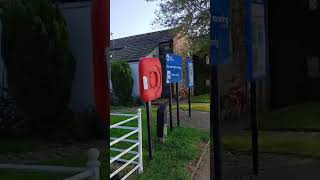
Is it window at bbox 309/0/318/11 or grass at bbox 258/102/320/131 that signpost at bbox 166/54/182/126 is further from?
window at bbox 309/0/318/11

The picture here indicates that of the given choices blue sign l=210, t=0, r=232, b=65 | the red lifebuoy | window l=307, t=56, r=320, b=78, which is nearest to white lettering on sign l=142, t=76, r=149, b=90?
the red lifebuoy

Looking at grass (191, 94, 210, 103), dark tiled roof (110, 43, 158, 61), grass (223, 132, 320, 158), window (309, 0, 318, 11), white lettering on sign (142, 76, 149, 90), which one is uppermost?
window (309, 0, 318, 11)

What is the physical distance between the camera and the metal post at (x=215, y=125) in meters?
1.33

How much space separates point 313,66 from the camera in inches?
46.7

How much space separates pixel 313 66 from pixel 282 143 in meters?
0.27

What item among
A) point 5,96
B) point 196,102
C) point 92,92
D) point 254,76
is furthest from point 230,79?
point 5,96

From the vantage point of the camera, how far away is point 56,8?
119 cm

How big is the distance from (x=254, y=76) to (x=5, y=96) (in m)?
0.76

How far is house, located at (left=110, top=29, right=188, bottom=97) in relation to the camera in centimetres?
139

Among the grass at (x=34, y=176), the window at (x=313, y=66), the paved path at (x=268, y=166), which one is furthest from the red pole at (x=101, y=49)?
the window at (x=313, y=66)

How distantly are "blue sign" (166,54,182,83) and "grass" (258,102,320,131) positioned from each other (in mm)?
321

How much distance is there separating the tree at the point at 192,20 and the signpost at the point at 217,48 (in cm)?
2

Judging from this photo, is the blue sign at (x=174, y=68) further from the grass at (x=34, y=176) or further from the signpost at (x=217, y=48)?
the grass at (x=34, y=176)

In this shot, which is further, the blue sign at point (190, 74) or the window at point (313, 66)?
the blue sign at point (190, 74)
